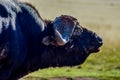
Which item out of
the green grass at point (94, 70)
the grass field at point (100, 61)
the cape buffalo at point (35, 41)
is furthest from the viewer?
the grass field at point (100, 61)

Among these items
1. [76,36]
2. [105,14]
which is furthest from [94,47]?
[105,14]

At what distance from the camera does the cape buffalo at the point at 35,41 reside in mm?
6129

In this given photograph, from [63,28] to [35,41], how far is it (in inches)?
11.6

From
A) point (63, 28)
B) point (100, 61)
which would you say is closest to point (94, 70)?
point (100, 61)


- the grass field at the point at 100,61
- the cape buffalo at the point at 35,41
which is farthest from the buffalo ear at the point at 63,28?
the grass field at the point at 100,61

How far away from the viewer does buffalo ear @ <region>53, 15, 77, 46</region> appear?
252 inches

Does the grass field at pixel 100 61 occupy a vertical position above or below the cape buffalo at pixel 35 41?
below

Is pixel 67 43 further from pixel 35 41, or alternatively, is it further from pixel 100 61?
pixel 100 61

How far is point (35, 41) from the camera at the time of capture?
646 centimetres

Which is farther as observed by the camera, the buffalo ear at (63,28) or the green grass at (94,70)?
the green grass at (94,70)

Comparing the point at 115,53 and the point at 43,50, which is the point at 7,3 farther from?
the point at 115,53

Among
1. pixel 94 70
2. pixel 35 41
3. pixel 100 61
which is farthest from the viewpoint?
pixel 100 61

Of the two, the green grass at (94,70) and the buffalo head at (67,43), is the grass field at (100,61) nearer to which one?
the green grass at (94,70)

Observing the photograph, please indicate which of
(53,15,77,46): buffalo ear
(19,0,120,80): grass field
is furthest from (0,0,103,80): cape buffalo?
(19,0,120,80): grass field
